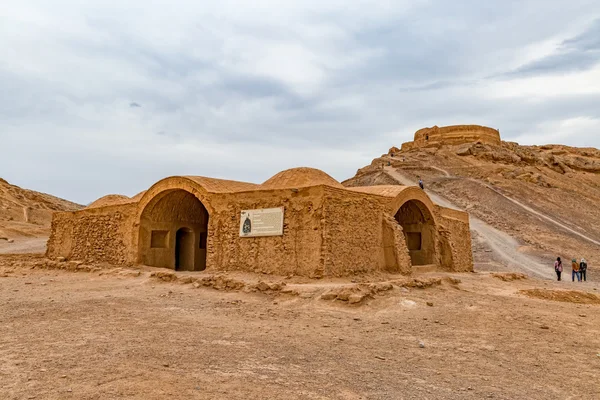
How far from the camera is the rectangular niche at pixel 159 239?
16125mm

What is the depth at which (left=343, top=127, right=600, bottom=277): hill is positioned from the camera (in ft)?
85.7

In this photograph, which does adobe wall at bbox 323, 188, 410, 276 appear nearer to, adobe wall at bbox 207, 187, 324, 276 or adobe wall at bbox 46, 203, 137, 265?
adobe wall at bbox 207, 187, 324, 276

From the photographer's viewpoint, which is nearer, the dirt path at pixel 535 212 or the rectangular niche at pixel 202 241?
the rectangular niche at pixel 202 241

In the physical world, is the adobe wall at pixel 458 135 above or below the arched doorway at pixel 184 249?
above

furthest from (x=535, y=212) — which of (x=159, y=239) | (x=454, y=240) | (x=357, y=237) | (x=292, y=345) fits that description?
(x=292, y=345)

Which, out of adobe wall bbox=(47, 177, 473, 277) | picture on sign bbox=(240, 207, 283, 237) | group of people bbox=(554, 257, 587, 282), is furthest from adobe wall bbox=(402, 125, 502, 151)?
picture on sign bbox=(240, 207, 283, 237)

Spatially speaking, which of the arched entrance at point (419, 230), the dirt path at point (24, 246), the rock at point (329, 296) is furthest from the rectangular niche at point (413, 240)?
the dirt path at point (24, 246)

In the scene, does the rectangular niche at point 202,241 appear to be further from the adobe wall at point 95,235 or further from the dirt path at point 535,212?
the dirt path at point 535,212

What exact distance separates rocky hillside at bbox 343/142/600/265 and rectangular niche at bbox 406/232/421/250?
9.00 m

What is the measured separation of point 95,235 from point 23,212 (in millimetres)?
24179

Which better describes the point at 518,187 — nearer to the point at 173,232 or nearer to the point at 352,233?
the point at 352,233

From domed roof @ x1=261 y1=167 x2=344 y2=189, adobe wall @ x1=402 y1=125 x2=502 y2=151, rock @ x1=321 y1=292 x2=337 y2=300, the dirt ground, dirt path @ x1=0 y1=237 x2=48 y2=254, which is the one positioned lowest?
the dirt ground

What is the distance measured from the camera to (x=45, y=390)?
3850 mm

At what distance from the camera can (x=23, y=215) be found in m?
35.1
